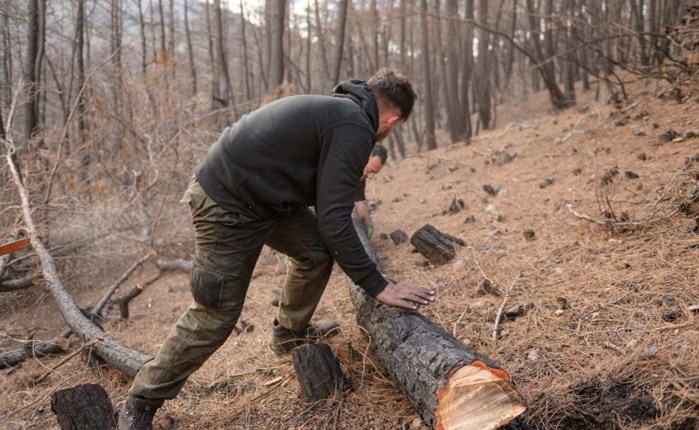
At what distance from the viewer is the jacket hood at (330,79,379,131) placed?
8.20ft

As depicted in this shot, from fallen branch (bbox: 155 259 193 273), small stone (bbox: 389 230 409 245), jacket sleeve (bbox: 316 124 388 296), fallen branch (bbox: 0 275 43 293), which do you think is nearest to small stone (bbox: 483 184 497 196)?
small stone (bbox: 389 230 409 245)

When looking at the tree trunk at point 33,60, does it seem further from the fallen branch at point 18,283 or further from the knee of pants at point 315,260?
the knee of pants at point 315,260

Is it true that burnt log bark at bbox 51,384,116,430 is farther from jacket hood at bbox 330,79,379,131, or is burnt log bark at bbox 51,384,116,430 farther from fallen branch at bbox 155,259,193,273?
fallen branch at bbox 155,259,193,273

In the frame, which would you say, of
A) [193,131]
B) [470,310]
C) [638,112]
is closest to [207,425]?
[470,310]

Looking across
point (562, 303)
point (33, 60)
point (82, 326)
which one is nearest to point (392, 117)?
point (562, 303)

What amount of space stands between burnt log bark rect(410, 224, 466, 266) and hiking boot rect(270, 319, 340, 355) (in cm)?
137

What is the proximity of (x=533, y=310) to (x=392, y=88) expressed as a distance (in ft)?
5.25

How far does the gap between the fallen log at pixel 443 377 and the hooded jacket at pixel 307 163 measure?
30 cm

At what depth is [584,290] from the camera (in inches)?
122

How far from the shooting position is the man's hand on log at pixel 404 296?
249 centimetres

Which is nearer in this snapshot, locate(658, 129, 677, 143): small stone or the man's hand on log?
the man's hand on log

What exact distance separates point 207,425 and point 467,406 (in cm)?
151

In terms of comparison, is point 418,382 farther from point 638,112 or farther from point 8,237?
point 638,112

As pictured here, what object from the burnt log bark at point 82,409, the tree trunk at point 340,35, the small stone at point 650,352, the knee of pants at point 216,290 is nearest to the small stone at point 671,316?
the small stone at point 650,352
